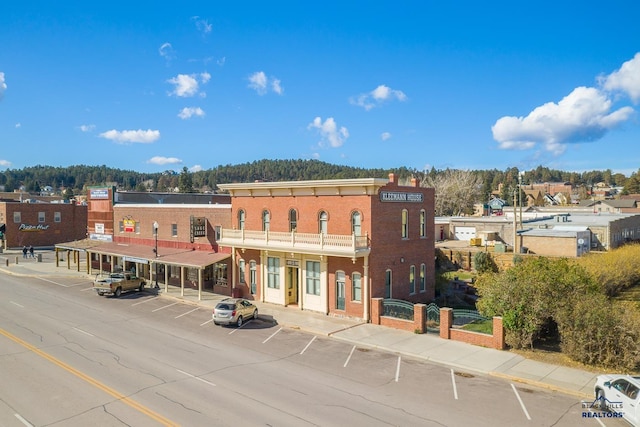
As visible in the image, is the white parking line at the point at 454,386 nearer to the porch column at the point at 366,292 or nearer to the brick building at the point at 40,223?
the porch column at the point at 366,292

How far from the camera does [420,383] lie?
17828 mm

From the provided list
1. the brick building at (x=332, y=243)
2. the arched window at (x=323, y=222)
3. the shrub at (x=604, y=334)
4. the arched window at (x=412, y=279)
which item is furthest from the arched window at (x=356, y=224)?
the shrub at (x=604, y=334)

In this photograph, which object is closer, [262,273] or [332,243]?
[332,243]

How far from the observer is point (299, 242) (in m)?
29.9

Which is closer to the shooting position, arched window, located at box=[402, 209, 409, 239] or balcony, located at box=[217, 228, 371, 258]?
balcony, located at box=[217, 228, 371, 258]

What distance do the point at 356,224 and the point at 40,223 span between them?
6599 cm

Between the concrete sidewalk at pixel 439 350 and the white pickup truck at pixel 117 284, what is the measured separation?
6.20m

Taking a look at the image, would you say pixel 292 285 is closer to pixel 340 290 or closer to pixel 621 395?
pixel 340 290

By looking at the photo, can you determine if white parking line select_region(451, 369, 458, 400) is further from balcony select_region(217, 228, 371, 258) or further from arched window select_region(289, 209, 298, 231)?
arched window select_region(289, 209, 298, 231)

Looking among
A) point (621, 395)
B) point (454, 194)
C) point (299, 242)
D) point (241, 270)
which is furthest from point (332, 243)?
point (454, 194)

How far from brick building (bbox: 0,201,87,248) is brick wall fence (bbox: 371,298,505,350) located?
6765 centimetres

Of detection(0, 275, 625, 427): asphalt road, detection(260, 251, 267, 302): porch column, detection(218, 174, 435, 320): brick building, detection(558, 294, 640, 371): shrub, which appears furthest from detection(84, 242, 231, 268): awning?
detection(558, 294, 640, 371): shrub

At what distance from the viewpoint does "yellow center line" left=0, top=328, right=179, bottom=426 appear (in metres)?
14.3

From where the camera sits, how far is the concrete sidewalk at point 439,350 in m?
18.0
